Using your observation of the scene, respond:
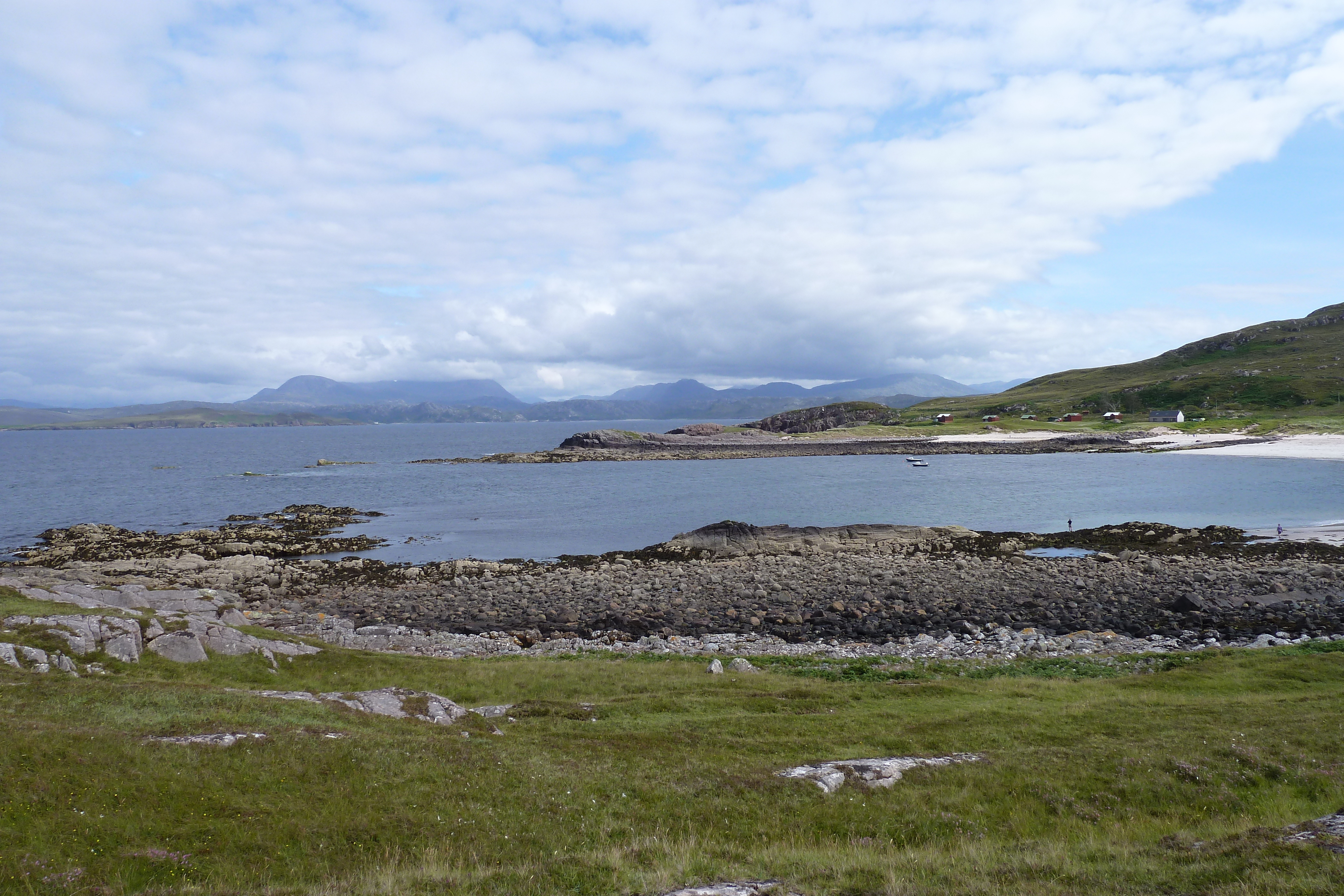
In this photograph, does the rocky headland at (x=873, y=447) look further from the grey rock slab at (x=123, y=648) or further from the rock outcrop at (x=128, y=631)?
the grey rock slab at (x=123, y=648)

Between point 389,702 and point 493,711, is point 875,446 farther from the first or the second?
point 389,702

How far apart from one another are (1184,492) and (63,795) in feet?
340

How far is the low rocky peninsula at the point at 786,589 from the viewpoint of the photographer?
36.3 meters

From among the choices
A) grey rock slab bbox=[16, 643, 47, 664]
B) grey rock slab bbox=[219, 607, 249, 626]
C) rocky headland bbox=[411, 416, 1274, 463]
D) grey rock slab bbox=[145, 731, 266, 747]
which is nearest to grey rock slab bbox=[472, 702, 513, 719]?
grey rock slab bbox=[145, 731, 266, 747]

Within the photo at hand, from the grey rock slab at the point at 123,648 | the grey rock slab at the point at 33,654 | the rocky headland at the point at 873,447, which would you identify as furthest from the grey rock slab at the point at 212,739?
the rocky headland at the point at 873,447

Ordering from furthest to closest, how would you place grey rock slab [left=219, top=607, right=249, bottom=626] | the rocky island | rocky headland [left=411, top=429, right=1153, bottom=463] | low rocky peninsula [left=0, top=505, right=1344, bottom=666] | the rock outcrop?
1. rocky headland [left=411, top=429, right=1153, bottom=463]
2. the rocky island
3. low rocky peninsula [left=0, top=505, right=1344, bottom=666]
4. grey rock slab [left=219, top=607, right=249, bottom=626]
5. the rock outcrop

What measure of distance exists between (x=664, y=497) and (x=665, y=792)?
82627 millimetres

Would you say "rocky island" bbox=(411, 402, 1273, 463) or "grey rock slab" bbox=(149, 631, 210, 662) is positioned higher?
"rocky island" bbox=(411, 402, 1273, 463)

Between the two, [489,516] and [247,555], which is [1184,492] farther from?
[247,555]

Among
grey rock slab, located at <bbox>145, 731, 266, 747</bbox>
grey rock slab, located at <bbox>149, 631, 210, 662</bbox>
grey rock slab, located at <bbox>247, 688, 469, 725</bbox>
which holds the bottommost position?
grey rock slab, located at <bbox>247, 688, 469, 725</bbox>

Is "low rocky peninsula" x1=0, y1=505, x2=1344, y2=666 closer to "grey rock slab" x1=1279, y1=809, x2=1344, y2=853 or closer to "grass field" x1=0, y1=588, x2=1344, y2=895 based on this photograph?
"grass field" x1=0, y1=588, x2=1344, y2=895

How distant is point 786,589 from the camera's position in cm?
4609

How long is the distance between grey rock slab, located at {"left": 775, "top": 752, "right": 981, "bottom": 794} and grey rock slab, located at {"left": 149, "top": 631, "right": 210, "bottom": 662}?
2044cm

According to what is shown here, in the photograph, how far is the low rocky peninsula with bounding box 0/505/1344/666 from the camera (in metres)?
36.3
